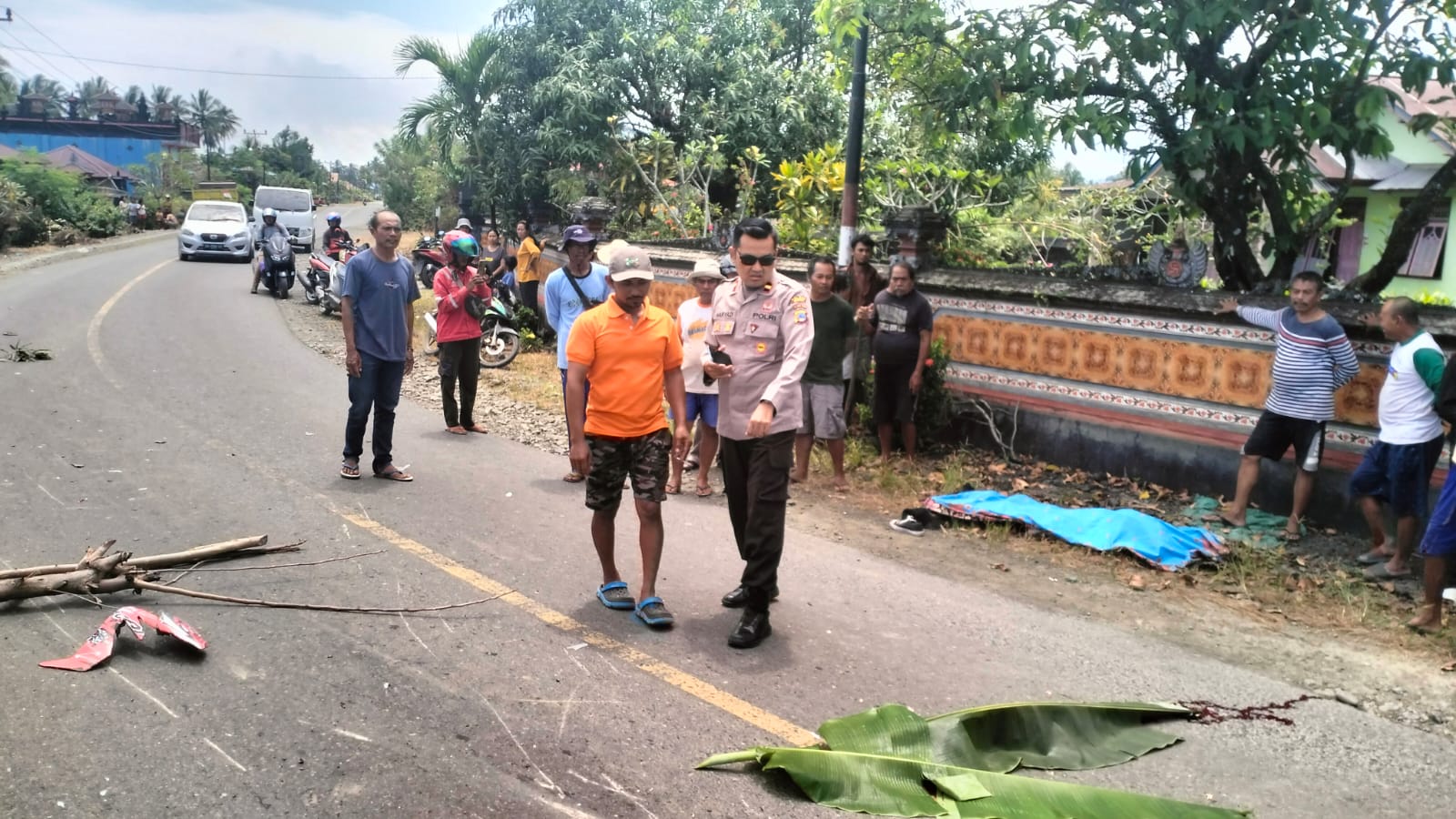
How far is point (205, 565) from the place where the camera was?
5.30 m

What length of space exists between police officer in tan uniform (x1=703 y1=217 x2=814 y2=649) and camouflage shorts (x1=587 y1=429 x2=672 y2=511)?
32 centimetres

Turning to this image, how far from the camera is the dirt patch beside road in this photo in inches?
190

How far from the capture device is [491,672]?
4.30 m

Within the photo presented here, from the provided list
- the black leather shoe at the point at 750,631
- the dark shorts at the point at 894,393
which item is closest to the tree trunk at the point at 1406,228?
the dark shorts at the point at 894,393

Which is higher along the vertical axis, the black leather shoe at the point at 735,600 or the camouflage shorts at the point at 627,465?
the camouflage shorts at the point at 627,465

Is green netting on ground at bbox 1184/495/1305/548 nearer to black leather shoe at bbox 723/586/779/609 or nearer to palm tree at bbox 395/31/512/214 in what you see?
black leather shoe at bbox 723/586/779/609

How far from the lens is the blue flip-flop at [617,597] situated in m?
5.11

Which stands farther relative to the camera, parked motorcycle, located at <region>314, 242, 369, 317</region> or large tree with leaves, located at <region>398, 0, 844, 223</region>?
large tree with leaves, located at <region>398, 0, 844, 223</region>

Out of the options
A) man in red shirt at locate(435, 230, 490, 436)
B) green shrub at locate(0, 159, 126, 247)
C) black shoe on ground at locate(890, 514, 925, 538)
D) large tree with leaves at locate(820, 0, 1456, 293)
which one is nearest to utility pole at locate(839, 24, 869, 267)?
large tree with leaves at locate(820, 0, 1456, 293)

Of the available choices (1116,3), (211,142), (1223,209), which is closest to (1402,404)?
(1223,209)

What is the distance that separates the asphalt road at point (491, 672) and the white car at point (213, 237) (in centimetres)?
2087

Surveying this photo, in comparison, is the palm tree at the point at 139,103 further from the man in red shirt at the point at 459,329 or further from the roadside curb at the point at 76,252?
the man in red shirt at the point at 459,329

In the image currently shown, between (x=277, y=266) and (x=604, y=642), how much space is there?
1715cm

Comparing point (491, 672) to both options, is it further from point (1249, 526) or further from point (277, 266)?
point (277, 266)
